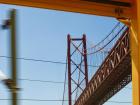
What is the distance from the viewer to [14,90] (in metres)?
1.44

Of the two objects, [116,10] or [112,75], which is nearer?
[116,10]

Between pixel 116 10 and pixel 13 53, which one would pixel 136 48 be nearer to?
pixel 116 10

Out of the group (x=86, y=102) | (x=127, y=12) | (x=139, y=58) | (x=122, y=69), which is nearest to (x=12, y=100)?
(x=139, y=58)

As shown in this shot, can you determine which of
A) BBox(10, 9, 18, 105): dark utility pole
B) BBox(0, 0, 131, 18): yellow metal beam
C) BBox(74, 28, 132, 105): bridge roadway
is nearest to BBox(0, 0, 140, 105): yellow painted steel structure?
BBox(0, 0, 131, 18): yellow metal beam

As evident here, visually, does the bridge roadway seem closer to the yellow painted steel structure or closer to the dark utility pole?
the yellow painted steel structure

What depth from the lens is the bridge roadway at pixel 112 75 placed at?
18.4 m

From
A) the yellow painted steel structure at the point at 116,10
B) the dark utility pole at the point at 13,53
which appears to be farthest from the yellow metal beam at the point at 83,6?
the dark utility pole at the point at 13,53

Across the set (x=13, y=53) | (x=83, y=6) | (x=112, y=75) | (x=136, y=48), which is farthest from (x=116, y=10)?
(x=112, y=75)

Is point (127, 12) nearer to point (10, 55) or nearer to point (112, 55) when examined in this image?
point (10, 55)

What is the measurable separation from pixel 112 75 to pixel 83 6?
615 inches

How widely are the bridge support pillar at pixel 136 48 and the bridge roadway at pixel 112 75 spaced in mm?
10895

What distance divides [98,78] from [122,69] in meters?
3.76

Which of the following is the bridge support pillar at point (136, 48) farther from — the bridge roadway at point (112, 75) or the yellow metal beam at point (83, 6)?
the bridge roadway at point (112, 75)

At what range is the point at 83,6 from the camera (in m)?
5.18
